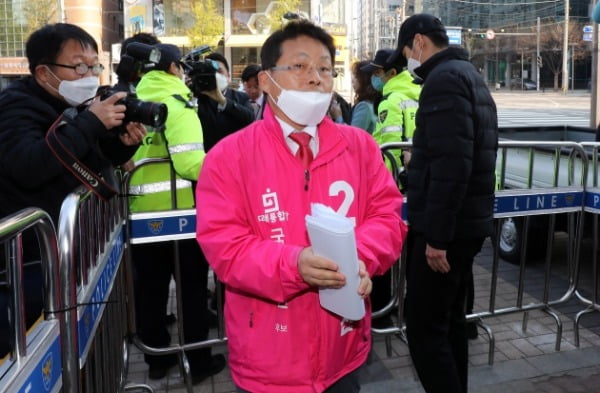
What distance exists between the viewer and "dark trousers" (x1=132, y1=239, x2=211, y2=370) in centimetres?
390

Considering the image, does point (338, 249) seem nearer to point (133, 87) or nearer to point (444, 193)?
point (444, 193)

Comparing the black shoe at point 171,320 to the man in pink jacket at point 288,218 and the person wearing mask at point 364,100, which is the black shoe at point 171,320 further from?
the man in pink jacket at point 288,218

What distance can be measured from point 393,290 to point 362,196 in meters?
2.34

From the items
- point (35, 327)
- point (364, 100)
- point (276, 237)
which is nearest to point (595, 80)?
point (364, 100)

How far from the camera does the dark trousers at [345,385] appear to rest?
2166mm

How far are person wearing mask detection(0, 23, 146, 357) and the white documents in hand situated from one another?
1097 millimetres

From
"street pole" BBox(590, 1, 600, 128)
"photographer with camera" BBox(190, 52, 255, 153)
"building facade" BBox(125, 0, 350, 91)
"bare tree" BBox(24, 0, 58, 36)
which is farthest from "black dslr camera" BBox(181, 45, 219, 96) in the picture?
"bare tree" BBox(24, 0, 58, 36)

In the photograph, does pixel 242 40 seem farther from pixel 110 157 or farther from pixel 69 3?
pixel 110 157

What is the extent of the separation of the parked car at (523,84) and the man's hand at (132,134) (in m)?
64.9

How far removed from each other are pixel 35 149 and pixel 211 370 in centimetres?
221

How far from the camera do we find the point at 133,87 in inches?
171

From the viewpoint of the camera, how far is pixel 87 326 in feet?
7.23

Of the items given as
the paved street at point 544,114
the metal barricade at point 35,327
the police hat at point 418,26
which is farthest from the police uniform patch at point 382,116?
the paved street at point 544,114

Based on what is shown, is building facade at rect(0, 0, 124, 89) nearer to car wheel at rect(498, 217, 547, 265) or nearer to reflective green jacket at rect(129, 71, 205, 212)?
car wheel at rect(498, 217, 547, 265)
